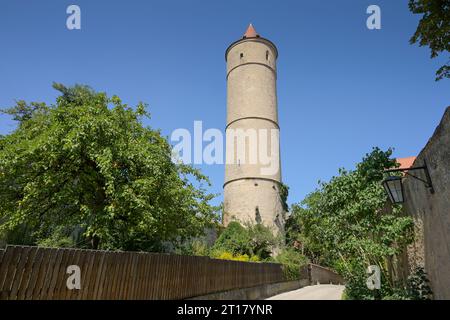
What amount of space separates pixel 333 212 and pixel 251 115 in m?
19.6

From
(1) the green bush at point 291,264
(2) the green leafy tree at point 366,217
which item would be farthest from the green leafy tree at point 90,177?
(1) the green bush at point 291,264

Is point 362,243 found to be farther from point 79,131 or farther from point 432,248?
point 79,131

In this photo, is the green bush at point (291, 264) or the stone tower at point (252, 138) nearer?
the green bush at point (291, 264)

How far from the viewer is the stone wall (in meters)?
5.29

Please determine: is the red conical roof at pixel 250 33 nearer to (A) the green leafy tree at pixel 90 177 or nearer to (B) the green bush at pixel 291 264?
(B) the green bush at pixel 291 264

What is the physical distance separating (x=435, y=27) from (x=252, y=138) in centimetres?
2219

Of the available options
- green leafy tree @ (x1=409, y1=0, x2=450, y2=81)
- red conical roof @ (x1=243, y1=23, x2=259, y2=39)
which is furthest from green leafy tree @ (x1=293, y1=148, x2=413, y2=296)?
red conical roof @ (x1=243, y1=23, x2=259, y2=39)

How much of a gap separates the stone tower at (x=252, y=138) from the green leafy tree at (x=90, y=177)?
14.3 m

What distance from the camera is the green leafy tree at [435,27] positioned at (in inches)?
229

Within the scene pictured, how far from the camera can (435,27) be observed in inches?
236

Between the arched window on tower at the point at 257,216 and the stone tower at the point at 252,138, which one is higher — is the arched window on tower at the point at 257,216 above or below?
below

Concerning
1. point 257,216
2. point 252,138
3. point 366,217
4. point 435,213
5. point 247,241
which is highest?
point 252,138

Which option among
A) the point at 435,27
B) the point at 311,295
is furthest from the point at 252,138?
the point at 435,27

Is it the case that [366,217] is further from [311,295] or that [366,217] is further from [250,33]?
[250,33]
